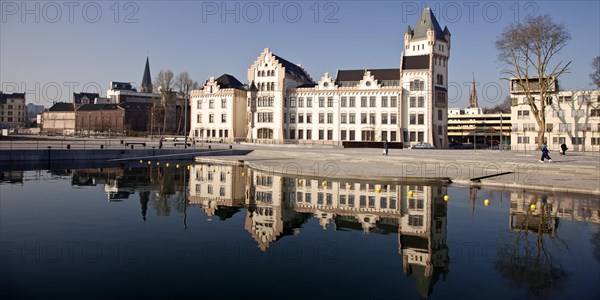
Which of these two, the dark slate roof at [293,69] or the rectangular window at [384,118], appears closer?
the rectangular window at [384,118]

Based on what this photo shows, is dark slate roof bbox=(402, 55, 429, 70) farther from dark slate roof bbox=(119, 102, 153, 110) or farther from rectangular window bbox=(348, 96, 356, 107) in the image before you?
dark slate roof bbox=(119, 102, 153, 110)

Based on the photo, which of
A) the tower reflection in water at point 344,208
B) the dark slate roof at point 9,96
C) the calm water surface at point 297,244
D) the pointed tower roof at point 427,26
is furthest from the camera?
the dark slate roof at point 9,96

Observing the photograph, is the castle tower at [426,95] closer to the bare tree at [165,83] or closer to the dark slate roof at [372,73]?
the dark slate roof at [372,73]

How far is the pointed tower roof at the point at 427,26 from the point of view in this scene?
8021cm

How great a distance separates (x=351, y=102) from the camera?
261 ft

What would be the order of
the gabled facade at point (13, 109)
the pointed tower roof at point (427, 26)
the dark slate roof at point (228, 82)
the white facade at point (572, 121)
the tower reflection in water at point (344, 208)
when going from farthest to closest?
1. the gabled facade at point (13, 109)
2. the dark slate roof at point (228, 82)
3. the pointed tower roof at point (427, 26)
4. the white facade at point (572, 121)
5. the tower reflection in water at point (344, 208)

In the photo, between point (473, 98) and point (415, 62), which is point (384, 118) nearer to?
point (415, 62)

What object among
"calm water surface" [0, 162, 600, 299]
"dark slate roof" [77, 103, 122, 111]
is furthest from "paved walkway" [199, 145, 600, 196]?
"dark slate roof" [77, 103, 122, 111]

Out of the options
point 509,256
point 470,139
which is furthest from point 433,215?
point 470,139

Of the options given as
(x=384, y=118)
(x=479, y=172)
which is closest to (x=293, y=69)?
(x=384, y=118)

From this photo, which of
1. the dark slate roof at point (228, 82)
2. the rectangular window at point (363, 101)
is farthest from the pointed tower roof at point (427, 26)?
the dark slate roof at point (228, 82)

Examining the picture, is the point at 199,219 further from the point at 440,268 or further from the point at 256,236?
the point at 440,268

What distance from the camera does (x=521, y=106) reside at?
7569 cm

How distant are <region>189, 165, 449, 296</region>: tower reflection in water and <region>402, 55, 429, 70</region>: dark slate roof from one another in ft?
177
